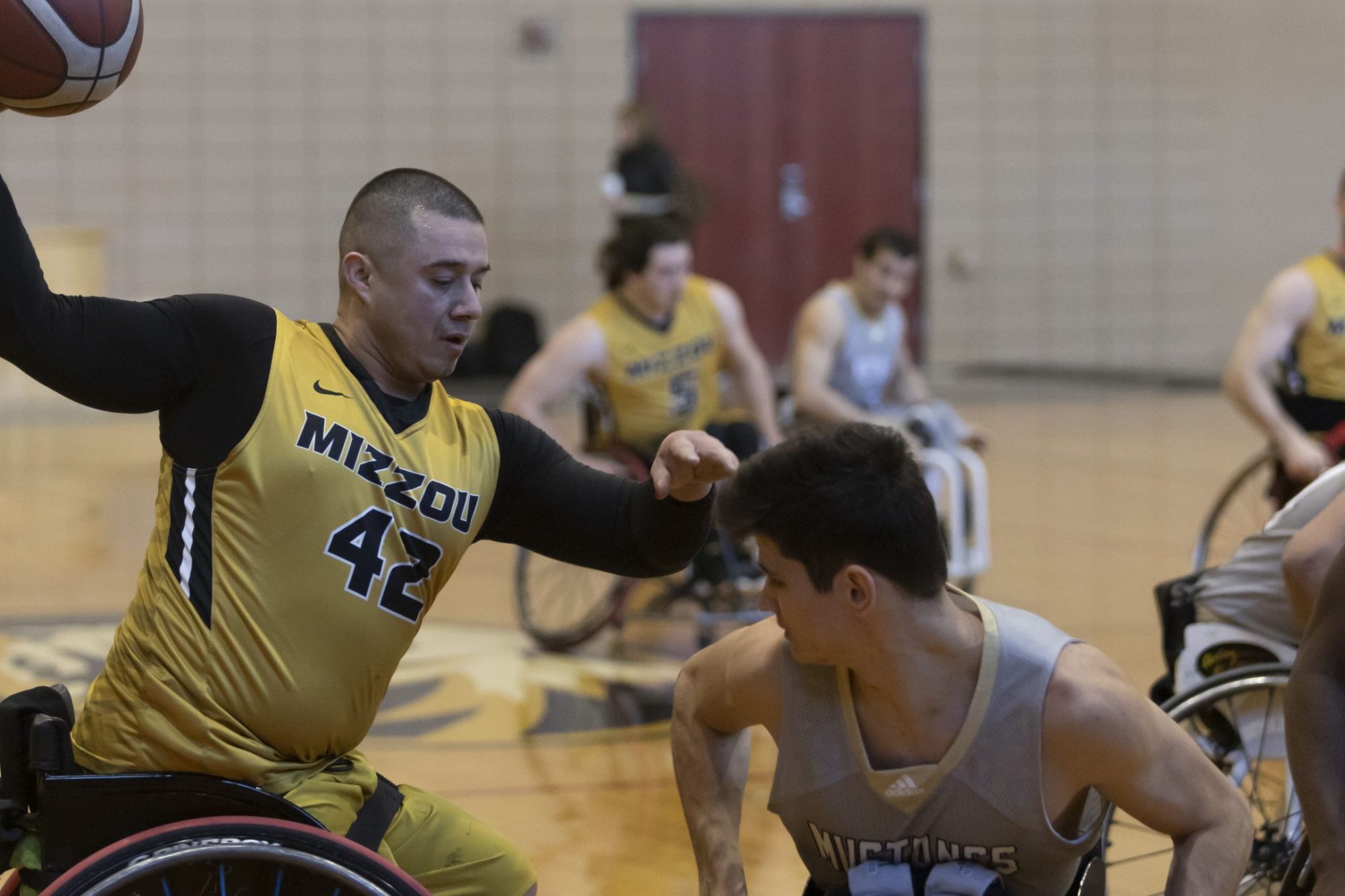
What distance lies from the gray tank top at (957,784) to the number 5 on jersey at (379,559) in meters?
0.43

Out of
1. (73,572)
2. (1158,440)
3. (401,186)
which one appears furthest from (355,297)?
(1158,440)

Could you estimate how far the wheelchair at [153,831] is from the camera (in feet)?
5.47

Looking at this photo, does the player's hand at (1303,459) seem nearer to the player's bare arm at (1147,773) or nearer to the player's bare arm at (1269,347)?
the player's bare arm at (1269,347)

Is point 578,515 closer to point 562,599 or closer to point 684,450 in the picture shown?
point 684,450

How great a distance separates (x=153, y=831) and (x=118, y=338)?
50 centimetres

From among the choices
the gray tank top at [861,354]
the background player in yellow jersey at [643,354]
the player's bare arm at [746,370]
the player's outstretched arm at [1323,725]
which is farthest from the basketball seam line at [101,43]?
the gray tank top at [861,354]

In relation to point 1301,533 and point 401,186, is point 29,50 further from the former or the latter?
point 1301,533

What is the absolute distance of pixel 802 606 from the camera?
175cm

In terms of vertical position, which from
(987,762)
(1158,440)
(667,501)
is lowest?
(1158,440)

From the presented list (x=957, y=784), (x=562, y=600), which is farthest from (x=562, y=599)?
(x=957, y=784)

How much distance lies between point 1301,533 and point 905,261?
3374mm

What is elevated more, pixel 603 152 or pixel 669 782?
pixel 603 152

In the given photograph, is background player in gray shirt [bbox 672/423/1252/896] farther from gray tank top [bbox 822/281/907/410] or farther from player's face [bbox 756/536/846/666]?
gray tank top [bbox 822/281/907/410]

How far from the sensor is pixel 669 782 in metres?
3.61
